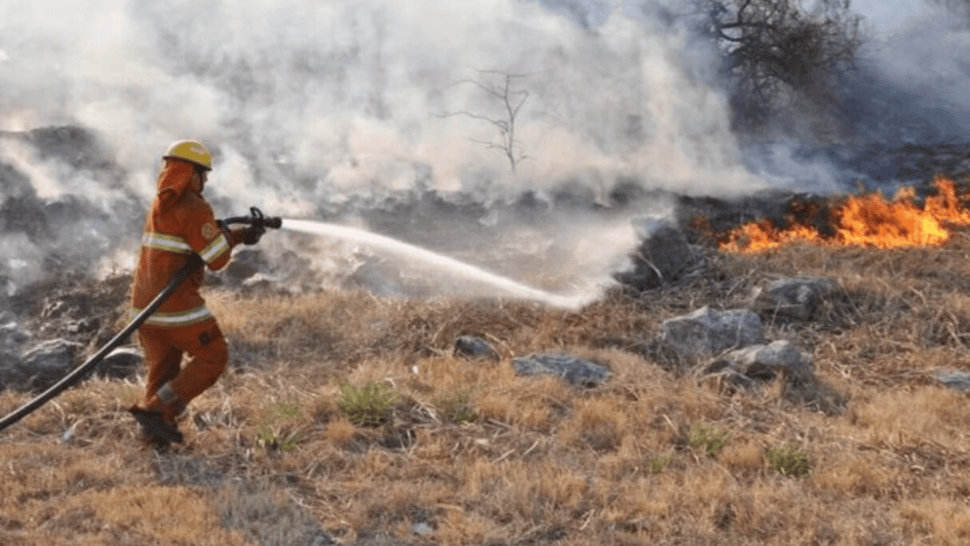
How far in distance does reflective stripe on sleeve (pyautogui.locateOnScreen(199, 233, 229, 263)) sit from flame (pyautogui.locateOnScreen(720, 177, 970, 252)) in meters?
6.06

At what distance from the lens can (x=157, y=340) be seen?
4.39 m

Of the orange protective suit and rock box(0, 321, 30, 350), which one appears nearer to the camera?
the orange protective suit

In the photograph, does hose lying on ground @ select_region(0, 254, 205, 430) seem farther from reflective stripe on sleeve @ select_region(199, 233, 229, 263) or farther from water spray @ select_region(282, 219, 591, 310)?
water spray @ select_region(282, 219, 591, 310)

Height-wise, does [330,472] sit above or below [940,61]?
below

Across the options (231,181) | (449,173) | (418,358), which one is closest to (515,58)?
(449,173)

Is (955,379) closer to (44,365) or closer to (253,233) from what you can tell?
(253,233)

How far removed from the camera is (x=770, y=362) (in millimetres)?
5523

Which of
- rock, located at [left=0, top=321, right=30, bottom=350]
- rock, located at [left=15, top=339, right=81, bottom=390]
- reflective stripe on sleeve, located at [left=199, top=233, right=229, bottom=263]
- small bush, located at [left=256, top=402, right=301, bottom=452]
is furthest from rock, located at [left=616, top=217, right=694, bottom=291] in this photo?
rock, located at [left=0, top=321, right=30, bottom=350]

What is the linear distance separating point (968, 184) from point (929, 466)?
25.0ft

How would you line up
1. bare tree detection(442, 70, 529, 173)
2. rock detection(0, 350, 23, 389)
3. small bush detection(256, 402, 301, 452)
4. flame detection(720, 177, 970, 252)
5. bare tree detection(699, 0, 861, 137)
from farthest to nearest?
1. bare tree detection(699, 0, 861, 137)
2. bare tree detection(442, 70, 529, 173)
3. flame detection(720, 177, 970, 252)
4. rock detection(0, 350, 23, 389)
5. small bush detection(256, 402, 301, 452)

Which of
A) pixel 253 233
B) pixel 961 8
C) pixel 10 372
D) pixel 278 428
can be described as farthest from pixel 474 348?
pixel 961 8

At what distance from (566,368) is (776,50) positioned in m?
9.45

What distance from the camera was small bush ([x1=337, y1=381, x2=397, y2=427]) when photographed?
466 centimetres

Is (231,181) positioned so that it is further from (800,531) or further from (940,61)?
(940,61)
